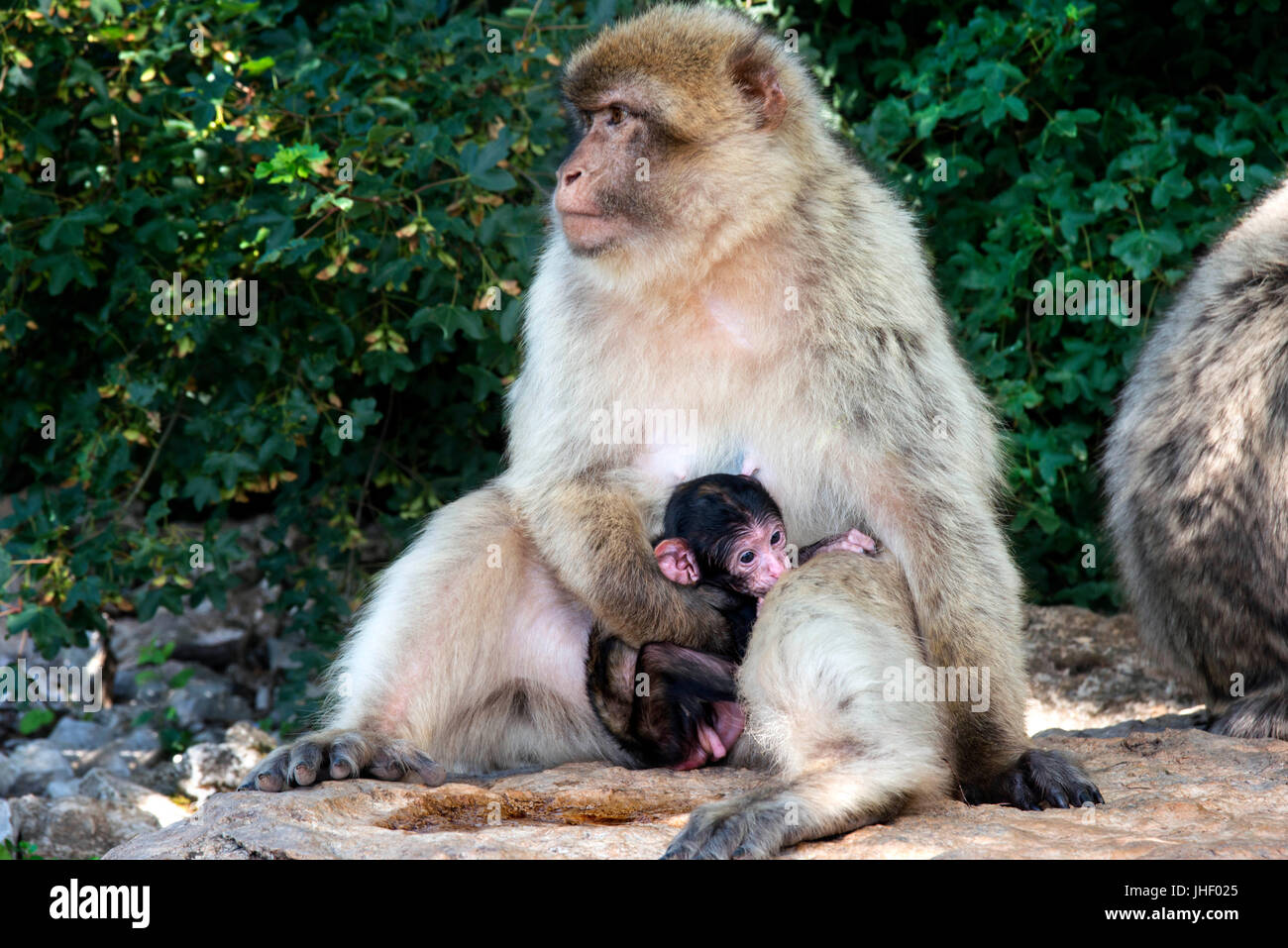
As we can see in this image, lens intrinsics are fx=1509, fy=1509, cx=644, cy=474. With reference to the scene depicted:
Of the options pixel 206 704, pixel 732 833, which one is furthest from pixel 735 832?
pixel 206 704

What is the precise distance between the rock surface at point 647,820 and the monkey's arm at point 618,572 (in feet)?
0.98

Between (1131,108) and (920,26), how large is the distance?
935mm

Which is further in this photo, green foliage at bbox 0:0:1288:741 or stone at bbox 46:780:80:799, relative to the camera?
stone at bbox 46:780:80:799

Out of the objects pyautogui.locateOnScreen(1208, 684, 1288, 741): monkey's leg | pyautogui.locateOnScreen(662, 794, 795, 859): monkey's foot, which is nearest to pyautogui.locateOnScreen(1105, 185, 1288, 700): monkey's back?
pyautogui.locateOnScreen(1208, 684, 1288, 741): monkey's leg

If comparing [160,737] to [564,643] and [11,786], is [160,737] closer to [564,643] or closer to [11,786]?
[11,786]

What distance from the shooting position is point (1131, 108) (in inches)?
194

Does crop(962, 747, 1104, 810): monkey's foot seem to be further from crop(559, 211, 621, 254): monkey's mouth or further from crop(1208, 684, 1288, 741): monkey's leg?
crop(559, 211, 621, 254): monkey's mouth

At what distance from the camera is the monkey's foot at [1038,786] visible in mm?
2848

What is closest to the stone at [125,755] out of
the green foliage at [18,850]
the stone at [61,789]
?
the stone at [61,789]

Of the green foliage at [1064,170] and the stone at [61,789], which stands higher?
the green foliage at [1064,170]

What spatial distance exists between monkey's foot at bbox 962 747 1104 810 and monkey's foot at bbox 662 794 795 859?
25.5 inches

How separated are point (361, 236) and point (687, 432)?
147 cm

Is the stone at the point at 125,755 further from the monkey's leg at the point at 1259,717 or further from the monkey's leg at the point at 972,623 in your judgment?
the monkey's leg at the point at 1259,717

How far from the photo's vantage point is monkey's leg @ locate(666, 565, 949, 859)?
2.42m
